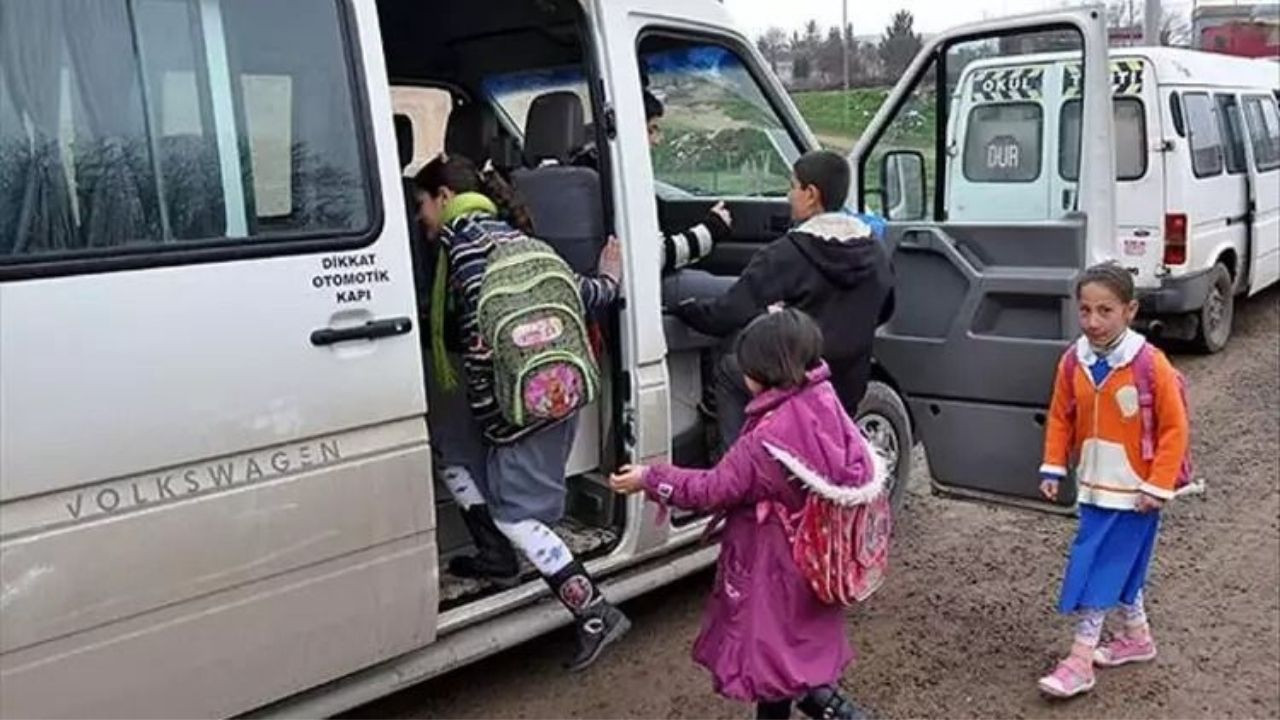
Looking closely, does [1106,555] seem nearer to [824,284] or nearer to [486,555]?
[824,284]

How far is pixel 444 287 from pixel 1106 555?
2.18 m

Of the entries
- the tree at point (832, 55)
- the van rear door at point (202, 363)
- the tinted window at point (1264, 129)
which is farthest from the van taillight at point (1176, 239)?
the van rear door at point (202, 363)

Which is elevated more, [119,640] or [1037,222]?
[1037,222]

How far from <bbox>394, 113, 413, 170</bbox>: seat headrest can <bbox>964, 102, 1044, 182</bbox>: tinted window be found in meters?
4.59

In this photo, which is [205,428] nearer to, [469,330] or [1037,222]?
[469,330]

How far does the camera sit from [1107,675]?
3.97m

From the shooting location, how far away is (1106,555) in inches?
150

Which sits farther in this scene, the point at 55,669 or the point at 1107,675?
the point at 1107,675

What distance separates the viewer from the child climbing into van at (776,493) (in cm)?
305

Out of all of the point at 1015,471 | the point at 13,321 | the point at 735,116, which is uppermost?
the point at 735,116

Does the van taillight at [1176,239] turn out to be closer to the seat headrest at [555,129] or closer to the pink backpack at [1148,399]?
the pink backpack at [1148,399]

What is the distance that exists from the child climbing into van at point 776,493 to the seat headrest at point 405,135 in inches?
79.6

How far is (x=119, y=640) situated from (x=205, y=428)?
501 mm

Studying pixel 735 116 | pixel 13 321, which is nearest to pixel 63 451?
pixel 13 321
